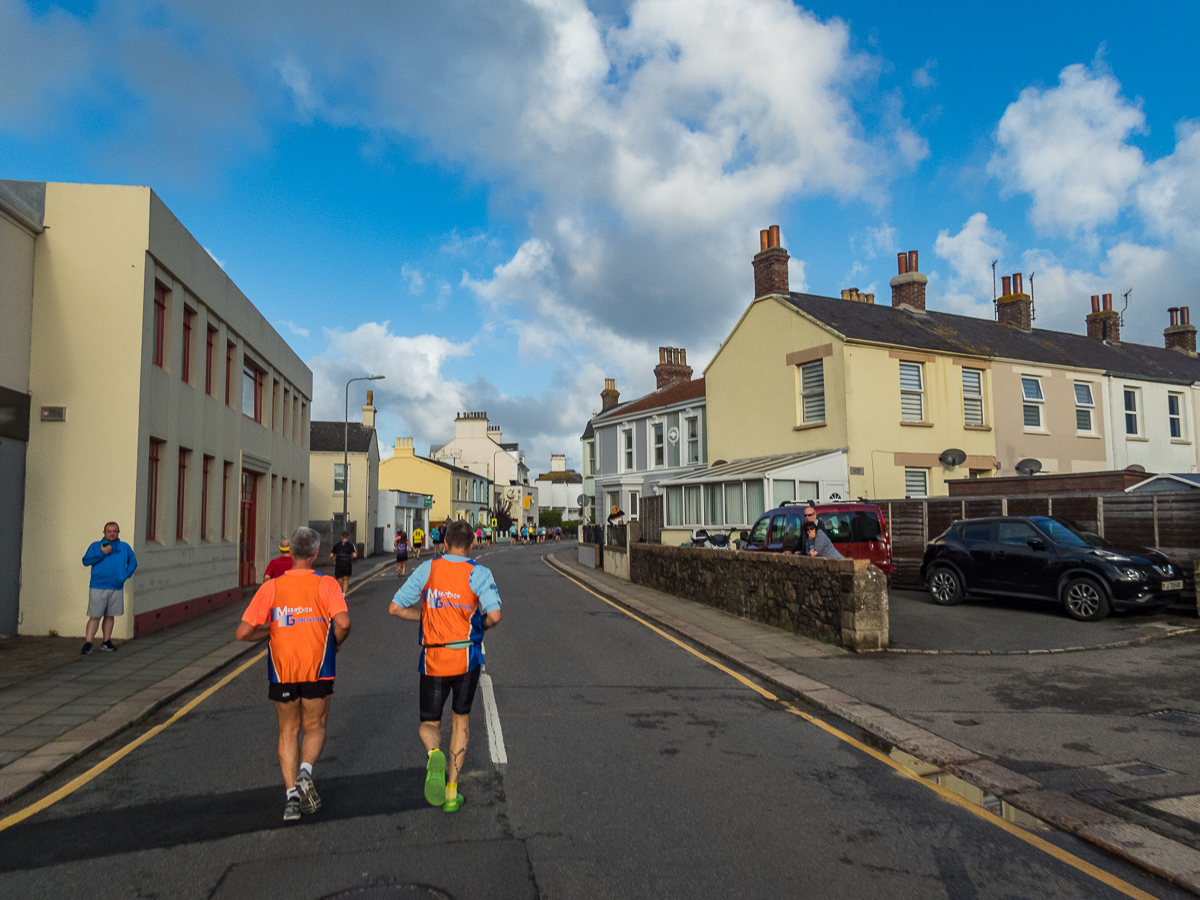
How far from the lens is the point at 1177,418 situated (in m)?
29.0

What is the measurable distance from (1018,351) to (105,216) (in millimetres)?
24747

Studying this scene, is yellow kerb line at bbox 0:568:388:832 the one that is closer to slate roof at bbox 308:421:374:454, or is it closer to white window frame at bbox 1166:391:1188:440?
white window frame at bbox 1166:391:1188:440

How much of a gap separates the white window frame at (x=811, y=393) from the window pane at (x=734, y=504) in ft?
9.75

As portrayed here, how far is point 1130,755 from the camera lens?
6.05 meters

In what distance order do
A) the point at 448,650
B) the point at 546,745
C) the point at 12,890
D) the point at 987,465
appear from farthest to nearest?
the point at 987,465 → the point at 546,745 → the point at 448,650 → the point at 12,890

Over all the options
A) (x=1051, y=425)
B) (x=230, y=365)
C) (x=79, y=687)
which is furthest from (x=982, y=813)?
(x=1051, y=425)

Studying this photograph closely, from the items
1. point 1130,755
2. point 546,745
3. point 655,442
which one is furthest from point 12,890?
point 655,442

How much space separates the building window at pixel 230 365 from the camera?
18875mm

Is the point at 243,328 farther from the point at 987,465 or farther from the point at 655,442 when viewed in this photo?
the point at 987,465

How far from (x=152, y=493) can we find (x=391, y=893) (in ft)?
39.9

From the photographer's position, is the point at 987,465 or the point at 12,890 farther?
the point at 987,465

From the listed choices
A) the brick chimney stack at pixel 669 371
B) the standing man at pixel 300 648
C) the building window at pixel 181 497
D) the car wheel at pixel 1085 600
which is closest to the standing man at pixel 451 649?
the standing man at pixel 300 648

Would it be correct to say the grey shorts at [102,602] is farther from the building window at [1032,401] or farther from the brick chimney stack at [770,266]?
the building window at [1032,401]

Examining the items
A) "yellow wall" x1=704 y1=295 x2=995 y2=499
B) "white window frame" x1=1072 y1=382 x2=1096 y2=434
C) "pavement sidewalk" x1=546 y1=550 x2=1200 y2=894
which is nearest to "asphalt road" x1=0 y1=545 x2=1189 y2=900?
"pavement sidewalk" x1=546 y1=550 x2=1200 y2=894
